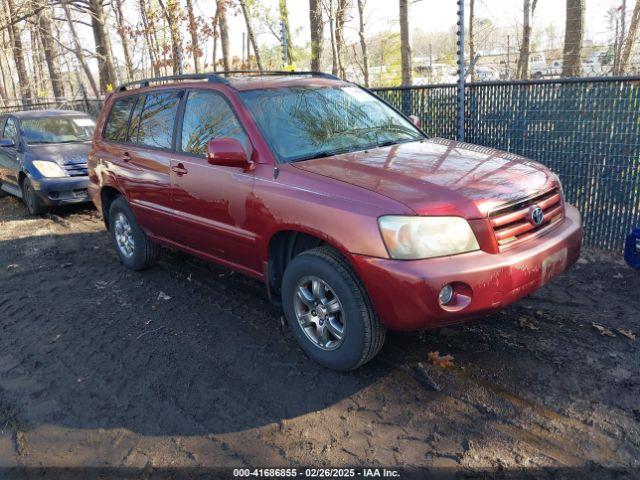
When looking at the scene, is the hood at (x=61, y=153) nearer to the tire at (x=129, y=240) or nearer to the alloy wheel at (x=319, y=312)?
the tire at (x=129, y=240)

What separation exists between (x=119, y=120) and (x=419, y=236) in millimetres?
4001

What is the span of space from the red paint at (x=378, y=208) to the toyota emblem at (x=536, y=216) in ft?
0.30

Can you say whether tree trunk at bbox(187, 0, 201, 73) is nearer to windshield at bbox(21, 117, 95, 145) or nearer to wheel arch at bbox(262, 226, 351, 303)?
windshield at bbox(21, 117, 95, 145)

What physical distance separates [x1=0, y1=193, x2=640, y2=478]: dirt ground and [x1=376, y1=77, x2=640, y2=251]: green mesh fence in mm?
793

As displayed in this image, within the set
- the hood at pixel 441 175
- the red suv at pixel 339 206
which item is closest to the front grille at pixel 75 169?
the red suv at pixel 339 206

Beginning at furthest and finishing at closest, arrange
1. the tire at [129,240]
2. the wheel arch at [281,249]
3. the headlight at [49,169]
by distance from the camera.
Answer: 1. the headlight at [49,169]
2. the tire at [129,240]
3. the wheel arch at [281,249]

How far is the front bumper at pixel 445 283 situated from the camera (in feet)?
9.81

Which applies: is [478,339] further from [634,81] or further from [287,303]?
[634,81]

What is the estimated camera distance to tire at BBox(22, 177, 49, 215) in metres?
8.61

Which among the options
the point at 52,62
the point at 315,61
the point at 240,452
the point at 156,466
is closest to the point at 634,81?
the point at 240,452

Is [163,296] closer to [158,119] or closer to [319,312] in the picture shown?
[158,119]

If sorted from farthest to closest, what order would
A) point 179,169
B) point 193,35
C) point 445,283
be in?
1. point 193,35
2. point 179,169
3. point 445,283

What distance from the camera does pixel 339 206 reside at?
3275 millimetres

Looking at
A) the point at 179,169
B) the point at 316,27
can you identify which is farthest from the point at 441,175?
the point at 316,27
